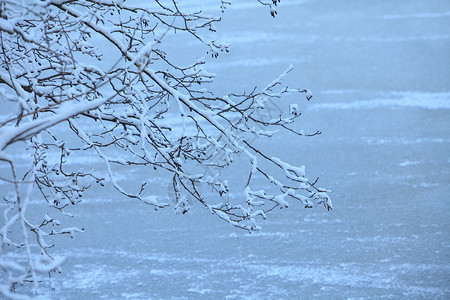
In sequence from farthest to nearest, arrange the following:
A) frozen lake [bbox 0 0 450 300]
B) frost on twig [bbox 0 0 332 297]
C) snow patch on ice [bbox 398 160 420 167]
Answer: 1. snow patch on ice [bbox 398 160 420 167]
2. frozen lake [bbox 0 0 450 300]
3. frost on twig [bbox 0 0 332 297]

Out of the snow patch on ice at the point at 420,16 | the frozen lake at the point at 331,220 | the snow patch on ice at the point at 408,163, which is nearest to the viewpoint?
the frozen lake at the point at 331,220

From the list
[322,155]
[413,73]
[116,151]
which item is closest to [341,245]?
[322,155]

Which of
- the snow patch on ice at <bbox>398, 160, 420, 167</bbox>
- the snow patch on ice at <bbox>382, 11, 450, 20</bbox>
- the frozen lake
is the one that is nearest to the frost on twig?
the frozen lake

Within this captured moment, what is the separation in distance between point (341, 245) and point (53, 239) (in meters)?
3.11

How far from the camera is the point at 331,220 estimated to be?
6652 millimetres

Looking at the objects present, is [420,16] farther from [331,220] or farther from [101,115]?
[101,115]

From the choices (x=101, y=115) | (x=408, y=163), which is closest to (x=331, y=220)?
(x=408, y=163)

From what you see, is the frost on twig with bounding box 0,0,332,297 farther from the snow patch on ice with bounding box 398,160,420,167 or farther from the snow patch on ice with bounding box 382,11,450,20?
the snow patch on ice with bounding box 382,11,450,20

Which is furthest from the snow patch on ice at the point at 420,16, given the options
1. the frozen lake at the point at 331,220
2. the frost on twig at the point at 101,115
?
the frost on twig at the point at 101,115

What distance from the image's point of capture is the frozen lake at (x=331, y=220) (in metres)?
5.81

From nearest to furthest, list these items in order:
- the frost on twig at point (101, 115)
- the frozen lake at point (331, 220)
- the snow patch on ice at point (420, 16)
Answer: the frost on twig at point (101, 115) → the frozen lake at point (331, 220) → the snow patch on ice at point (420, 16)

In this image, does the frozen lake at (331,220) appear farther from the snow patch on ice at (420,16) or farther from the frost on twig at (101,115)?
the snow patch on ice at (420,16)

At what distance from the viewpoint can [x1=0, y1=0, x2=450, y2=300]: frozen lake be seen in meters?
5.81

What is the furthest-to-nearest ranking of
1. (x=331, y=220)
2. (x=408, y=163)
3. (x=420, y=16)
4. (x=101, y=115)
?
(x=420, y=16), (x=408, y=163), (x=331, y=220), (x=101, y=115)
